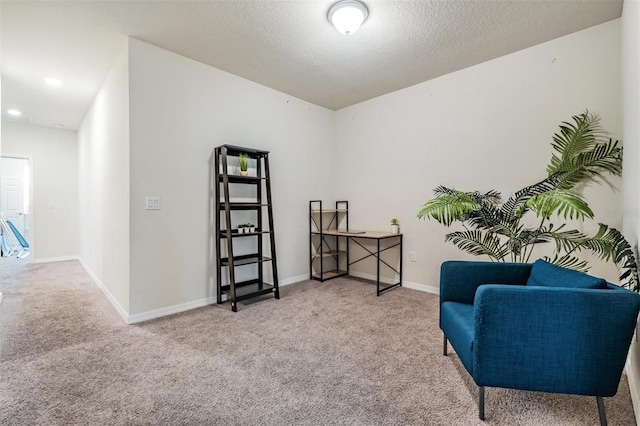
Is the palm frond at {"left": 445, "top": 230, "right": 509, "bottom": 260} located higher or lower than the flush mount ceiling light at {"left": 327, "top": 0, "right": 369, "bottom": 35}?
lower

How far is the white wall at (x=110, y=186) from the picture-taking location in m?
A: 2.77

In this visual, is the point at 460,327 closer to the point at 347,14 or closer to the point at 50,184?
the point at 347,14

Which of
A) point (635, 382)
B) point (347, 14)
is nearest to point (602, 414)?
point (635, 382)

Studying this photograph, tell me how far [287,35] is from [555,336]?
2797mm

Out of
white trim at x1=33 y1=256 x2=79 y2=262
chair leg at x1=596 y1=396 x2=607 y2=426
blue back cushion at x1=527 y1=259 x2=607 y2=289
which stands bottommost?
chair leg at x1=596 y1=396 x2=607 y2=426

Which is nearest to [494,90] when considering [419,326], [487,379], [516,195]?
[516,195]

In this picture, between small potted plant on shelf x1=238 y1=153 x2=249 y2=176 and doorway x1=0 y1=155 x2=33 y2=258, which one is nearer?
small potted plant on shelf x1=238 y1=153 x2=249 y2=176

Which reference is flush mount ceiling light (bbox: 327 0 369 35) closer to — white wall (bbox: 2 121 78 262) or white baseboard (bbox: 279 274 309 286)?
white baseboard (bbox: 279 274 309 286)

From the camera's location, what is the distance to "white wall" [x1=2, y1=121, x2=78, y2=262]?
5266 millimetres

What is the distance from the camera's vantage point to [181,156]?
297 cm

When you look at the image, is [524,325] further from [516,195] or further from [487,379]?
[516,195]

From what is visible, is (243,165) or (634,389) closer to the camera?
(634,389)

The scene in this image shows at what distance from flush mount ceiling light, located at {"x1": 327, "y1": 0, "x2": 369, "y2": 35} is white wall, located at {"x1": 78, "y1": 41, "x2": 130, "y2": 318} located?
191 centimetres

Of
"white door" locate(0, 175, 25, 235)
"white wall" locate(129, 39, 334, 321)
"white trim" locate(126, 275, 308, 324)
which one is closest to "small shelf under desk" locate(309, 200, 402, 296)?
"white wall" locate(129, 39, 334, 321)
